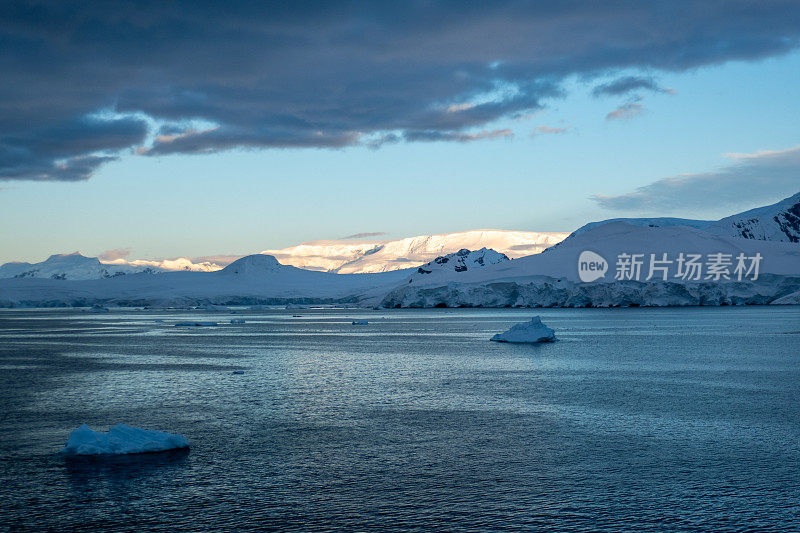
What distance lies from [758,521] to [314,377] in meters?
16.9

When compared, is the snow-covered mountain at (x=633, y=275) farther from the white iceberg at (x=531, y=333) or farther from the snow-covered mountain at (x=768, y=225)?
the white iceberg at (x=531, y=333)

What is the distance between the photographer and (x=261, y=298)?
152125 millimetres

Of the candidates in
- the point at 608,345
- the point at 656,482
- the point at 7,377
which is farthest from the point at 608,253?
the point at 656,482

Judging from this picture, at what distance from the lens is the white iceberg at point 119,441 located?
12398 mm

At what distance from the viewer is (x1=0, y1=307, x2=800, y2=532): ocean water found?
30.0 ft

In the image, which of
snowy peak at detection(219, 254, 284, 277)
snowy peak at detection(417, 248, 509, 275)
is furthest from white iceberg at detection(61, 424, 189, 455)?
snowy peak at detection(219, 254, 284, 277)

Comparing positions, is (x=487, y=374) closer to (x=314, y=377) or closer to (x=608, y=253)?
(x=314, y=377)

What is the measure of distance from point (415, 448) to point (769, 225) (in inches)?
6321

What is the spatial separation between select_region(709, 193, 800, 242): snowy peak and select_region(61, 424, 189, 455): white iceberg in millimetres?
149475

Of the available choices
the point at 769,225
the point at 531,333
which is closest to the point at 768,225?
the point at 769,225

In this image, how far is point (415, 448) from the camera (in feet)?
42.1

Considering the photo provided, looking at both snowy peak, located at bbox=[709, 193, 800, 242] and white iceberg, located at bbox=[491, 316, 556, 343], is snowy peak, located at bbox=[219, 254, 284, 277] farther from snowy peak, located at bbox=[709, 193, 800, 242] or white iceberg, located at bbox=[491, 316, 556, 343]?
white iceberg, located at bbox=[491, 316, 556, 343]

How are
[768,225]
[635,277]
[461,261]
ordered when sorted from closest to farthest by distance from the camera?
[635,277] → [461,261] → [768,225]

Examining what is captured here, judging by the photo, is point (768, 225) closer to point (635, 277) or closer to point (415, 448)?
point (635, 277)
